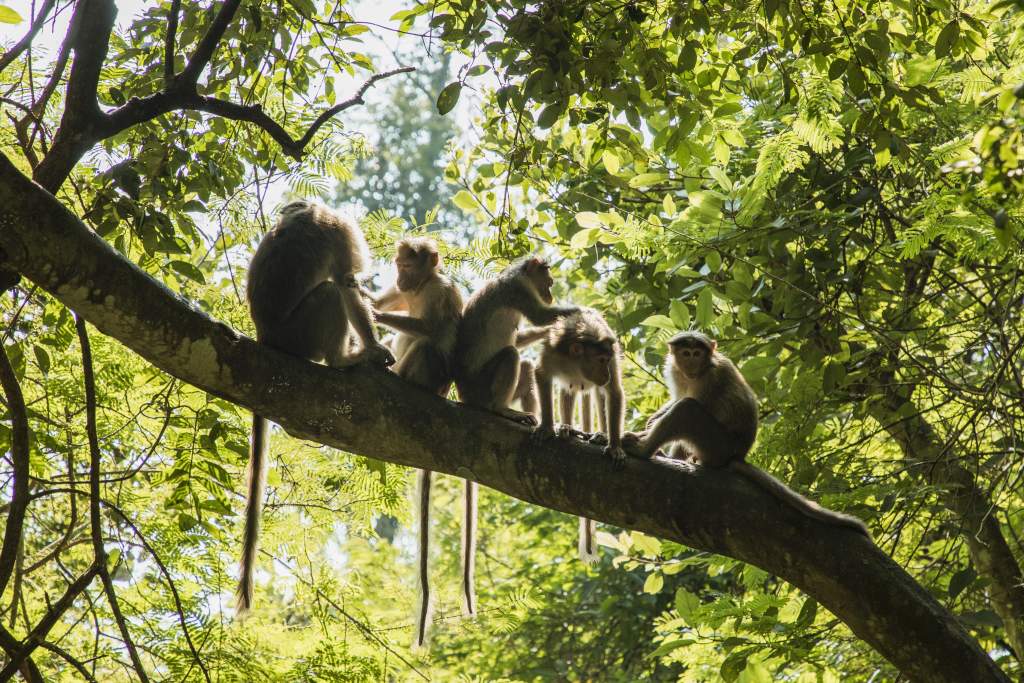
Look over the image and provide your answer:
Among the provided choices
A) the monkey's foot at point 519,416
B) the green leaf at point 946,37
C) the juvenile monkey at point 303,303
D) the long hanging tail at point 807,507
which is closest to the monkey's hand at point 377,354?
the juvenile monkey at point 303,303

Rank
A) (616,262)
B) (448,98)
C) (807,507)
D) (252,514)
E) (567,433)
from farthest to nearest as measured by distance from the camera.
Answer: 1. (616,262)
2. (252,514)
3. (567,433)
4. (448,98)
5. (807,507)

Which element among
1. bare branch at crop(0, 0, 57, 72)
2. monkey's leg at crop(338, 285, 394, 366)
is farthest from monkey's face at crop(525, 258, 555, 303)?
bare branch at crop(0, 0, 57, 72)

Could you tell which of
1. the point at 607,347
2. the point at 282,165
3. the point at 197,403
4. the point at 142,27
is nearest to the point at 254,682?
the point at 197,403

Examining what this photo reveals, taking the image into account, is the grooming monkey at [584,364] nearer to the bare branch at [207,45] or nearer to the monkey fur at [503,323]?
the monkey fur at [503,323]

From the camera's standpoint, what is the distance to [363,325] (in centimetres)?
506

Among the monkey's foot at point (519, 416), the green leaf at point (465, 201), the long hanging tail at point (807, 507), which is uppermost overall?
the green leaf at point (465, 201)

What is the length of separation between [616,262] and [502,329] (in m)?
2.63

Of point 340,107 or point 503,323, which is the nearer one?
point 340,107

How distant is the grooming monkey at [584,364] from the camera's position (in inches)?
214

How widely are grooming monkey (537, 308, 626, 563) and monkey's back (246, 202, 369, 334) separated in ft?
4.44

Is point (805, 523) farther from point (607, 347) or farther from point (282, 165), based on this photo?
point (282, 165)

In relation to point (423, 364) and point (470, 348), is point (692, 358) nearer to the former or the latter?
point (470, 348)

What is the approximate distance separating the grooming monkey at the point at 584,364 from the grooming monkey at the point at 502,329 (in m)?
0.18

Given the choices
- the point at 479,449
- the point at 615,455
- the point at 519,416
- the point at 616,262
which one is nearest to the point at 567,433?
the point at 615,455
